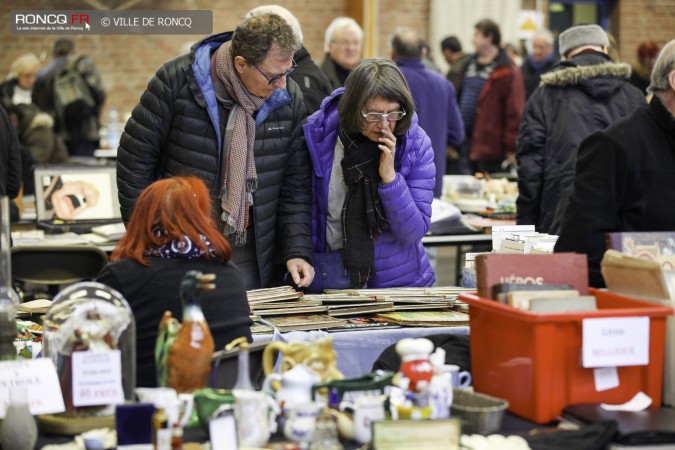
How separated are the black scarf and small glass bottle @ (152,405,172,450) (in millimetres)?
1785

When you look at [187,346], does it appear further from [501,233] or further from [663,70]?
[501,233]

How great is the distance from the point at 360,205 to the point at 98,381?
5.41 feet

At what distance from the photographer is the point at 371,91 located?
12.5 ft

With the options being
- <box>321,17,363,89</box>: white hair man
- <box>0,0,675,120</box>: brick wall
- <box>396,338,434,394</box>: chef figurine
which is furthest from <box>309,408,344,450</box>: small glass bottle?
<box>0,0,675,120</box>: brick wall

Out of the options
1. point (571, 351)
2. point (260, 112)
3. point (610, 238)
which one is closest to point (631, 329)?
point (571, 351)

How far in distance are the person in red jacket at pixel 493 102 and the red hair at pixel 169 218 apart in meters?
6.52

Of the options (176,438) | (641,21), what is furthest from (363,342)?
(641,21)

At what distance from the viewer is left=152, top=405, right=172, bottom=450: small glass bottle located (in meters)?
2.25

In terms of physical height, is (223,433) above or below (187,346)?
below

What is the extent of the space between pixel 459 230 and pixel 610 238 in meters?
2.98

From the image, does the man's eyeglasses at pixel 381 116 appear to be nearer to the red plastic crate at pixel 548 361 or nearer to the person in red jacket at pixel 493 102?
the red plastic crate at pixel 548 361

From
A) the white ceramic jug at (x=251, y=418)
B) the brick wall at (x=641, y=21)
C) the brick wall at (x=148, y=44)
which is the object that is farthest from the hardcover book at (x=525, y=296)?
the brick wall at (x=641, y=21)

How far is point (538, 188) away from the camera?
5984 mm

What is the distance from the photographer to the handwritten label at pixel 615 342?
2.59 metres
